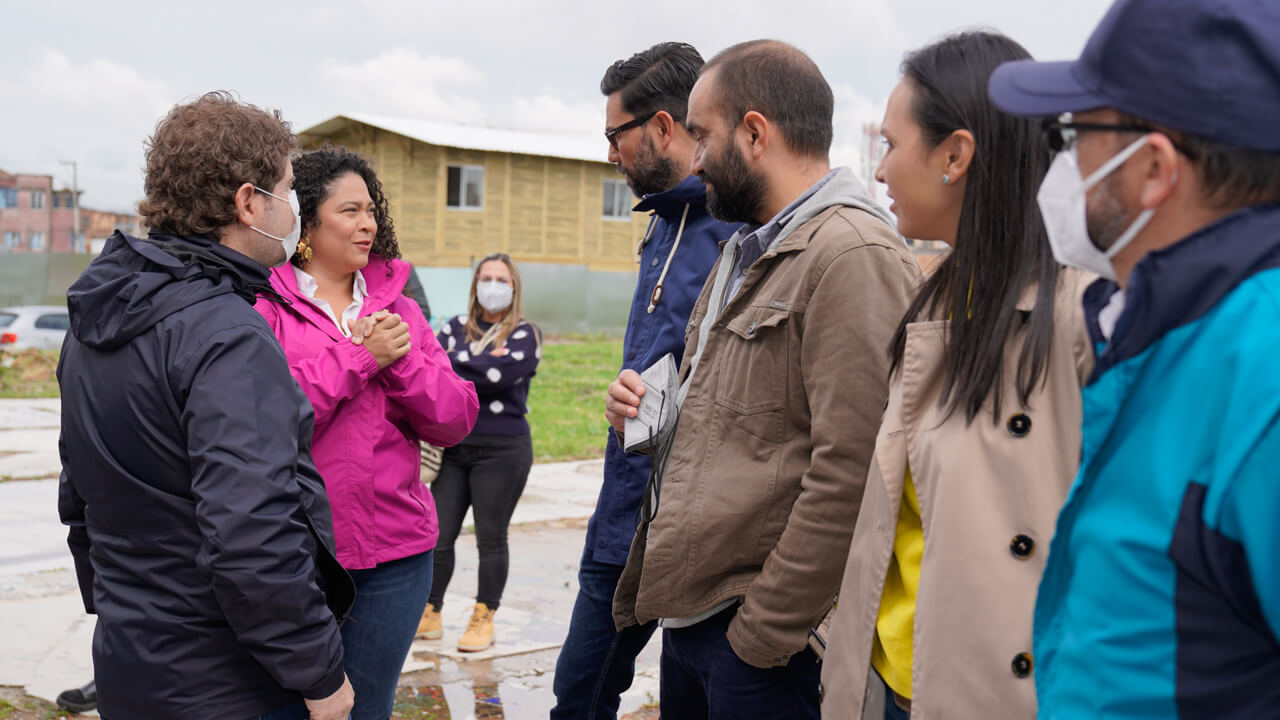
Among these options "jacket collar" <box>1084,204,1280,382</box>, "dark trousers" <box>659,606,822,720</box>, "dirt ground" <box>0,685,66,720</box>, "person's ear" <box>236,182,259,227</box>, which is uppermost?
"person's ear" <box>236,182,259,227</box>

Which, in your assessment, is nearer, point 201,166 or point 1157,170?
point 1157,170

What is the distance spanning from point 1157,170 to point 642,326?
2031 millimetres

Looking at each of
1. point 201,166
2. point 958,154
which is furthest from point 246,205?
point 958,154

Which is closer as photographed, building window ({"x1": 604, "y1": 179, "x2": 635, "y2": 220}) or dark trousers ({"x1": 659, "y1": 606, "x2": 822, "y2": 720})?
dark trousers ({"x1": 659, "y1": 606, "x2": 822, "y2": 720})

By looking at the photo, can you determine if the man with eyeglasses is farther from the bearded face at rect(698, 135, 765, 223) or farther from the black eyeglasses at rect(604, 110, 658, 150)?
the bearded face at rect(698, 135, 765, 223)

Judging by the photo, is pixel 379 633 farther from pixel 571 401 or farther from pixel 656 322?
pixel 571 401

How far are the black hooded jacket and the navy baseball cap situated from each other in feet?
5.40

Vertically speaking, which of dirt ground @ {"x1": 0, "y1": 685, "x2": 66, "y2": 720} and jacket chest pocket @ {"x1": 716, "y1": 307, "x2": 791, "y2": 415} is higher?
jacket chest pocket @ {"x1": 716, "y1": 307, "x2": 791, "y2": 415}

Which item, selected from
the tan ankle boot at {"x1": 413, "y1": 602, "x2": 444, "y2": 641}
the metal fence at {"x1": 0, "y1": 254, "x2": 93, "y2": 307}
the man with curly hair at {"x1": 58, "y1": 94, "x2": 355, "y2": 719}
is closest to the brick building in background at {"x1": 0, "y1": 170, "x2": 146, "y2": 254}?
the metal fence at {"x1": 0, "y1": 254, "x2": 93, "y2": 307}

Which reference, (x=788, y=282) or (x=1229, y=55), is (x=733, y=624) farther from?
(x=1229, y=55)

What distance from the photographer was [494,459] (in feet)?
18.1

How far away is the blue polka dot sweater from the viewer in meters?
5.53

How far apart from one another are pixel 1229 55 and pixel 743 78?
1477 millimetres

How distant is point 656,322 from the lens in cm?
318
